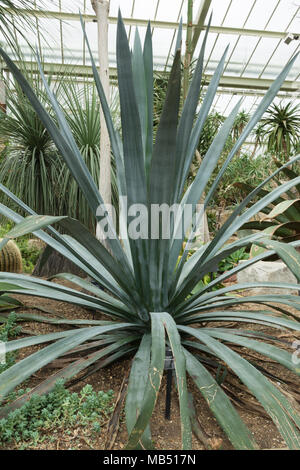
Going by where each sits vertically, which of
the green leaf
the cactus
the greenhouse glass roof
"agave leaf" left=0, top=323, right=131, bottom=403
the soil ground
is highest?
the greenhouse glass roof

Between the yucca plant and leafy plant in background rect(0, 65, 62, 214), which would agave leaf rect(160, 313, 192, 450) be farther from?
leafy plant in background rect(0, 65, 62, 214)

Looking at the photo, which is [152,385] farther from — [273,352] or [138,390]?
[273,352]

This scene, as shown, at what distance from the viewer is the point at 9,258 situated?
9.61ft

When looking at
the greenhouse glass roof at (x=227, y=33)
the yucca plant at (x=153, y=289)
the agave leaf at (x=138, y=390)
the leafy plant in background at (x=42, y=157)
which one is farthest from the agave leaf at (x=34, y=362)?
the greenhouse glass roof at (x=227, y=33)

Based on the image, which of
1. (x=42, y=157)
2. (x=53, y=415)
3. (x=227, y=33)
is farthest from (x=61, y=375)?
(x=227, y=33)

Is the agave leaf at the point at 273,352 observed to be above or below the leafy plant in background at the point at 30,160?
below

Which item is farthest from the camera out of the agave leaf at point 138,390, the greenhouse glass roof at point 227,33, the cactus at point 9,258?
→ the greenhouse glass roof at point 227,33

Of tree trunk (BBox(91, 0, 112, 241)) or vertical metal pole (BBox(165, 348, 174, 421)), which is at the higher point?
tree trunk (BBox(91, 0, 112, 241))

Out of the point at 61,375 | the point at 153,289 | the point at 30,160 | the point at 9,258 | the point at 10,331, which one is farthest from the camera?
the point at 30,160

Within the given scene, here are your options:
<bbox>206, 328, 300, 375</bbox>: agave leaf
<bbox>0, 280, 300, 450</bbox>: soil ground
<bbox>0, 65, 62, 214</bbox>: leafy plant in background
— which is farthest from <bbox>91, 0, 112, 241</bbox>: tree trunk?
<bbox>206, 328, 300, 375</bbox>: agave leaf

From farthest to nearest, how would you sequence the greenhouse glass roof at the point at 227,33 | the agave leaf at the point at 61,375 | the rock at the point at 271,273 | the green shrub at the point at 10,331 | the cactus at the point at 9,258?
1. the greenhouse glass roof at the point at 227,33
2. the cactus at the point at 9,258
3. the rock at the point at 271,273
4. the green shrub at the point at 10,331
5. the agave leaf at the point at 61,375

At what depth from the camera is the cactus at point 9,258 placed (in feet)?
9.39

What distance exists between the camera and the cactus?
2.86 metres

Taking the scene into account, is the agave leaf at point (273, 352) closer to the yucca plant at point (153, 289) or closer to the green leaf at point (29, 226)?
the yucca plant at point (153, 289)
